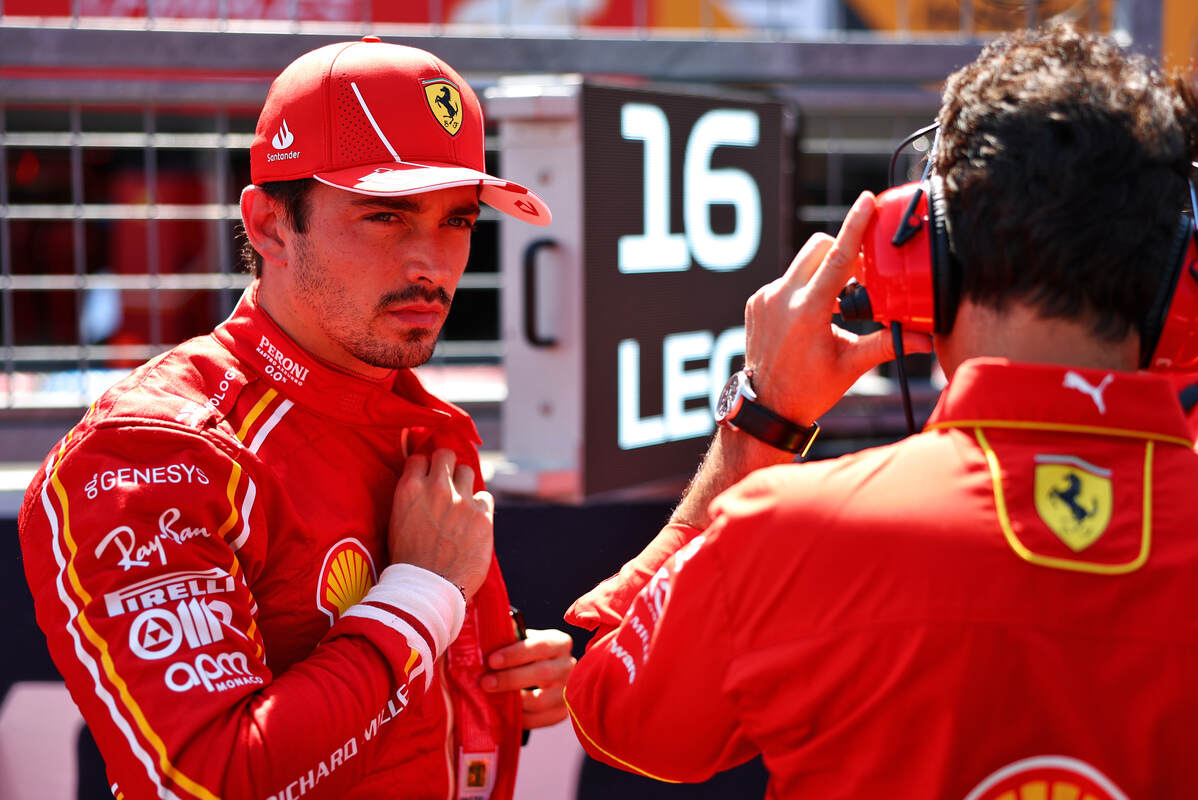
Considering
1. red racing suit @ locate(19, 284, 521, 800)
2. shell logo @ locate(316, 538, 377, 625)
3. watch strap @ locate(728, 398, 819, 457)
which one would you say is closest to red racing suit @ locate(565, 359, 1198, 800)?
watch strap @ locate(728, 398, 819, 457)

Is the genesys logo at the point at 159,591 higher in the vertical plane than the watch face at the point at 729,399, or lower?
lower

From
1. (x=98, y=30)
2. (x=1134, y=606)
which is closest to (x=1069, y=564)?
(x=1134, y=606)

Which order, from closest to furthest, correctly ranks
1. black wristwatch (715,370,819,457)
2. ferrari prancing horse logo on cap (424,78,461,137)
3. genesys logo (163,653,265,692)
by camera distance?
genesys logo (163,653,265,692) → black wristwatch (715,370,819,457) → ferrari prancing horse logo on cap (424,78,461,137)

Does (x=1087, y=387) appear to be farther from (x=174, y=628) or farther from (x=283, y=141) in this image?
(x=283, y=141)

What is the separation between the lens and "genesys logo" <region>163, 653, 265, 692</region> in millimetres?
1252

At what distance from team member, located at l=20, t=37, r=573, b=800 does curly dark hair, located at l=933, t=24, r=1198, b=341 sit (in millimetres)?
741

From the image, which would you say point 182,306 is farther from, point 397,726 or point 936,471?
point 936,471

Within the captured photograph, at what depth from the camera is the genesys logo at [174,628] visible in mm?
1260

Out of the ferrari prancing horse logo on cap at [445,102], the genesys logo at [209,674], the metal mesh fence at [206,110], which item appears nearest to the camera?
the genesys logo at [209,674]

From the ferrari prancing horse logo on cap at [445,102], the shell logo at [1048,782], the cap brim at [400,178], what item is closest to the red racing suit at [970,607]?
the shell logo at [1048,782]

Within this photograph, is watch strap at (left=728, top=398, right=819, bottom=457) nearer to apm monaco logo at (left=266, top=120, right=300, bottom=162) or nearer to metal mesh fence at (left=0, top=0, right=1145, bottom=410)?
apm monaco logo at (left=266, top=120, right=300, bottom=162)

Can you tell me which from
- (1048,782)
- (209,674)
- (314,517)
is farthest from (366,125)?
(1048,782)

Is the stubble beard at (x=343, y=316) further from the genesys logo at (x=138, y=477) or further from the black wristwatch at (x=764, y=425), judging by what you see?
the black wristwatch at (x=764, y=425)

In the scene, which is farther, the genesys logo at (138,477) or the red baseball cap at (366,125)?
the red baseball cap at (366,125)
